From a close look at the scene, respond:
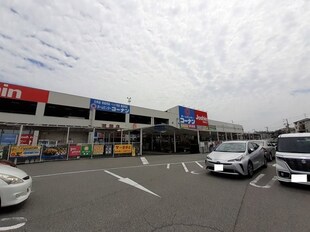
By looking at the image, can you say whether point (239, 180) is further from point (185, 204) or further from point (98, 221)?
point (98, 221)

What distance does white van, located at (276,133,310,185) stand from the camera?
519 centimetres

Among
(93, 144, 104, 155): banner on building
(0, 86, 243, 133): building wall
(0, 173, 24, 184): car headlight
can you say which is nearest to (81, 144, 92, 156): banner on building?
(93, 144, 104, 155): banner on building

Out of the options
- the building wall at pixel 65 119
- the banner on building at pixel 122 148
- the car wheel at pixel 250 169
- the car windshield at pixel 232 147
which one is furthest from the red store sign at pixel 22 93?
the car wheel at pixel 250 169

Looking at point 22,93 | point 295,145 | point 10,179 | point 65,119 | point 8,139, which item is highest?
point 22,93

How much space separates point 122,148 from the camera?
17.4 m

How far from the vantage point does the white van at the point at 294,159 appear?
5.19 m

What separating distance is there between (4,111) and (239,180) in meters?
23.2

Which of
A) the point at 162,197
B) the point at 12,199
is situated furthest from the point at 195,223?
the point at 12,199

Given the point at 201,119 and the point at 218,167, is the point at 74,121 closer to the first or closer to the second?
the point at 218,167

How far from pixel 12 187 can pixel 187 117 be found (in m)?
33.4

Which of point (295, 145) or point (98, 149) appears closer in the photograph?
point (295, 145)

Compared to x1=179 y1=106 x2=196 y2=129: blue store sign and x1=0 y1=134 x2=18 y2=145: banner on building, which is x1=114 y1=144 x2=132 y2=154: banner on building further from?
x1=179 y1=106 x2=196 y2=129: blue store sign

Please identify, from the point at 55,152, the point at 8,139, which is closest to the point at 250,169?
the point at 55,152

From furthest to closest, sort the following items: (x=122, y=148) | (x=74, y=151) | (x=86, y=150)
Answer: (x=122, y=148) → (x=86, y=150) → (x=74, y=151)
